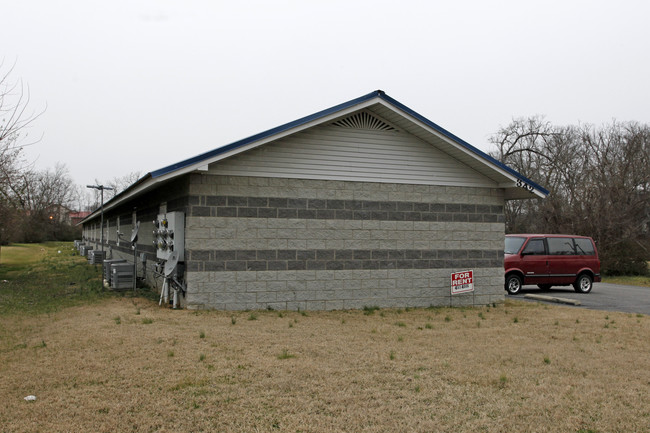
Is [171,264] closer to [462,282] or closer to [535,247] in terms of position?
[462,282]

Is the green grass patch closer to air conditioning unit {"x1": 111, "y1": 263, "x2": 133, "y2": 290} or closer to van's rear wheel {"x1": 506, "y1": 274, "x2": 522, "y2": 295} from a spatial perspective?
air conditioning unit {"x1": 111, "y1": 263, "x2": 133, "y2": 290}

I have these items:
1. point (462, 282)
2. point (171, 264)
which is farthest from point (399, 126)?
point (171, 264)

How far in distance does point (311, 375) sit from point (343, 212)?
21.2 feet

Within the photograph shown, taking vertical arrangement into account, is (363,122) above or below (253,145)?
above

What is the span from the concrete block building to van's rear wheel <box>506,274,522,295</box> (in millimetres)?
4417

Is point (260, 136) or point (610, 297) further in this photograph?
point (610, 297)

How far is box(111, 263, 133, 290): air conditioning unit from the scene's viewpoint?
50.2 feet

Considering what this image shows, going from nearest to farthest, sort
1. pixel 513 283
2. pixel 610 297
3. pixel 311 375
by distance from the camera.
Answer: pixel 311 375, pixel 610 297, pixel 513 283

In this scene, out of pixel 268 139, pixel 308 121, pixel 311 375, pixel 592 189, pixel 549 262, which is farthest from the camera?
pixel 592 189

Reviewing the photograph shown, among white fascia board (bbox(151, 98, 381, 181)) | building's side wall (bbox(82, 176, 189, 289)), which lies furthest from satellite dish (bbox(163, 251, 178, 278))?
white fascia board (bbox(151, 98, 381, 181))

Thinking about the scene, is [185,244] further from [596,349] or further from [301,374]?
[596,349]

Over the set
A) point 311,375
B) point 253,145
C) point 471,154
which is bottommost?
point 311,375

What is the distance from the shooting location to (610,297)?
18.8m

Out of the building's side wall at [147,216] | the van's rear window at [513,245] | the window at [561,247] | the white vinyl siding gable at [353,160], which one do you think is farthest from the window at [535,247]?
the building's side wall at [147,216]
